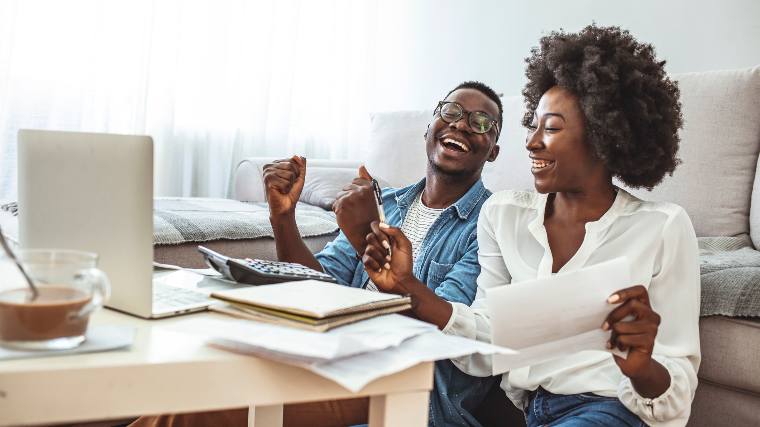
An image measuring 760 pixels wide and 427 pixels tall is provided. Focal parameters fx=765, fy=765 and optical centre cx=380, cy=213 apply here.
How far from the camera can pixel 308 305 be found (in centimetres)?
76

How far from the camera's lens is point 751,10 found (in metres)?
2.38

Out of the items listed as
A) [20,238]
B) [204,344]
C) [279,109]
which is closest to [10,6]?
[279,109]

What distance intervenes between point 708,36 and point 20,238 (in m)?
2.28

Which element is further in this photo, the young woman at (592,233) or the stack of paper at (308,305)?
the young woman at (592,233)

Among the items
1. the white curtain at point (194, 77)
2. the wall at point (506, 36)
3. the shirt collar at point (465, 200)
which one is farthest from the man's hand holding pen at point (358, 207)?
the white curtain at point (194, 77)

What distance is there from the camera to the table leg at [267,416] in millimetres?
1062

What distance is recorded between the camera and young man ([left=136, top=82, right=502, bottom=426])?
48.9 inches

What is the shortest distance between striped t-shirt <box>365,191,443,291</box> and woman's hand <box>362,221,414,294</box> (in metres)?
0.36

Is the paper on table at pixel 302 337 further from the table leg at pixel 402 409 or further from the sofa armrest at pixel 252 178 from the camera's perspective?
the sofa armrest at pixel 252 178

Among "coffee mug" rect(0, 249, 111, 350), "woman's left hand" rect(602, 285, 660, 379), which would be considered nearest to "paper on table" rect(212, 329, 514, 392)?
"coffee mug" rect(0, 249, 111, 350)

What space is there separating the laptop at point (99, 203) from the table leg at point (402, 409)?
0.26 m

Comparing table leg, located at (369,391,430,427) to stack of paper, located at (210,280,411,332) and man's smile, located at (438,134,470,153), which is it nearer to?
stack of paper, located at (210,280,411,332)

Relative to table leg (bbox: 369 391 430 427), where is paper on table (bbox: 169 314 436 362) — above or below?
above

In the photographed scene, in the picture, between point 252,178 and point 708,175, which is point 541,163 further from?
point 252,178
